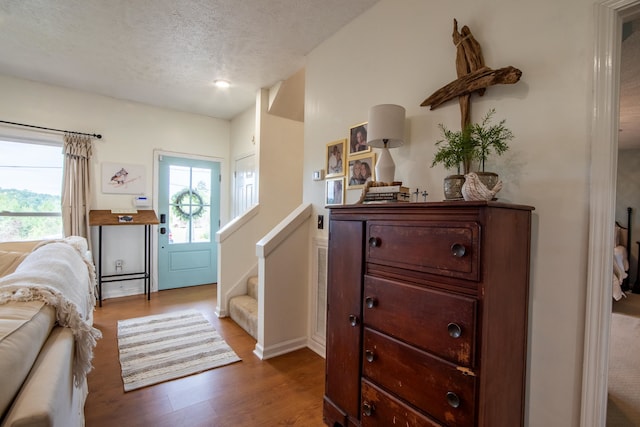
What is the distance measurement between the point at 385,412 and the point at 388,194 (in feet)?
3.31

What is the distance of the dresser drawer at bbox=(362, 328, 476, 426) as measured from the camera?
3.48ft

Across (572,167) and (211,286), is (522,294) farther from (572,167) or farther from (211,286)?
(211,286)

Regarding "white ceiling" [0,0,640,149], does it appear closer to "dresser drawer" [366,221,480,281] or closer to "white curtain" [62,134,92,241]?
"white curtain" [62,134,92,241]

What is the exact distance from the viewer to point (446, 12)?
1680 mm

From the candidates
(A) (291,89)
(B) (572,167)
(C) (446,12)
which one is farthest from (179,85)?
(B) (572,167)

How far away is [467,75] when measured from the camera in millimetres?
1496

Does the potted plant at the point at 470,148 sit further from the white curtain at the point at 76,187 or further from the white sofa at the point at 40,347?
the white curtain at the point at 76,187

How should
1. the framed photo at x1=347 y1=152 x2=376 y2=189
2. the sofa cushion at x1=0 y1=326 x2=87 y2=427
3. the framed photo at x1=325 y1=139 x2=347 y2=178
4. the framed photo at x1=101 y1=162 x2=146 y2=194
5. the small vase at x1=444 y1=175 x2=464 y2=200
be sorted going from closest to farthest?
the sofa cushion at x1=0 y1=326 x2=87 y2=427, the small vase at x1=444 y1=175 x2=464 y2=200, the framed photo at x1=347 y1=152 x2=376 y2=189, the framed photo at x1=325 y1=139 x2=347 y2=178, the framed photo at x1=101 y1=162 x2=146 y2=194

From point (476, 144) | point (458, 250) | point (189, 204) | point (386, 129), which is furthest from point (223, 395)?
point (189, 204)

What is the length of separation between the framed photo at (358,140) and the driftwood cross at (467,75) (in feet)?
2.12

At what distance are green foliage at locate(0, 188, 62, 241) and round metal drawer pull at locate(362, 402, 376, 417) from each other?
4.22 m

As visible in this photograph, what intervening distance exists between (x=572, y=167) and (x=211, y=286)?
4701mm

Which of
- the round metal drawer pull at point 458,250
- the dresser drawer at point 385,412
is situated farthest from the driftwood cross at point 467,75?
the dresser drawer at point 385,412

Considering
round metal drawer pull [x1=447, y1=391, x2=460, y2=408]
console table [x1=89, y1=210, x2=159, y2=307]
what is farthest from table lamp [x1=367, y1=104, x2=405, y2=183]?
console table [x1=89, y1=210, x2=159, y2=307]
